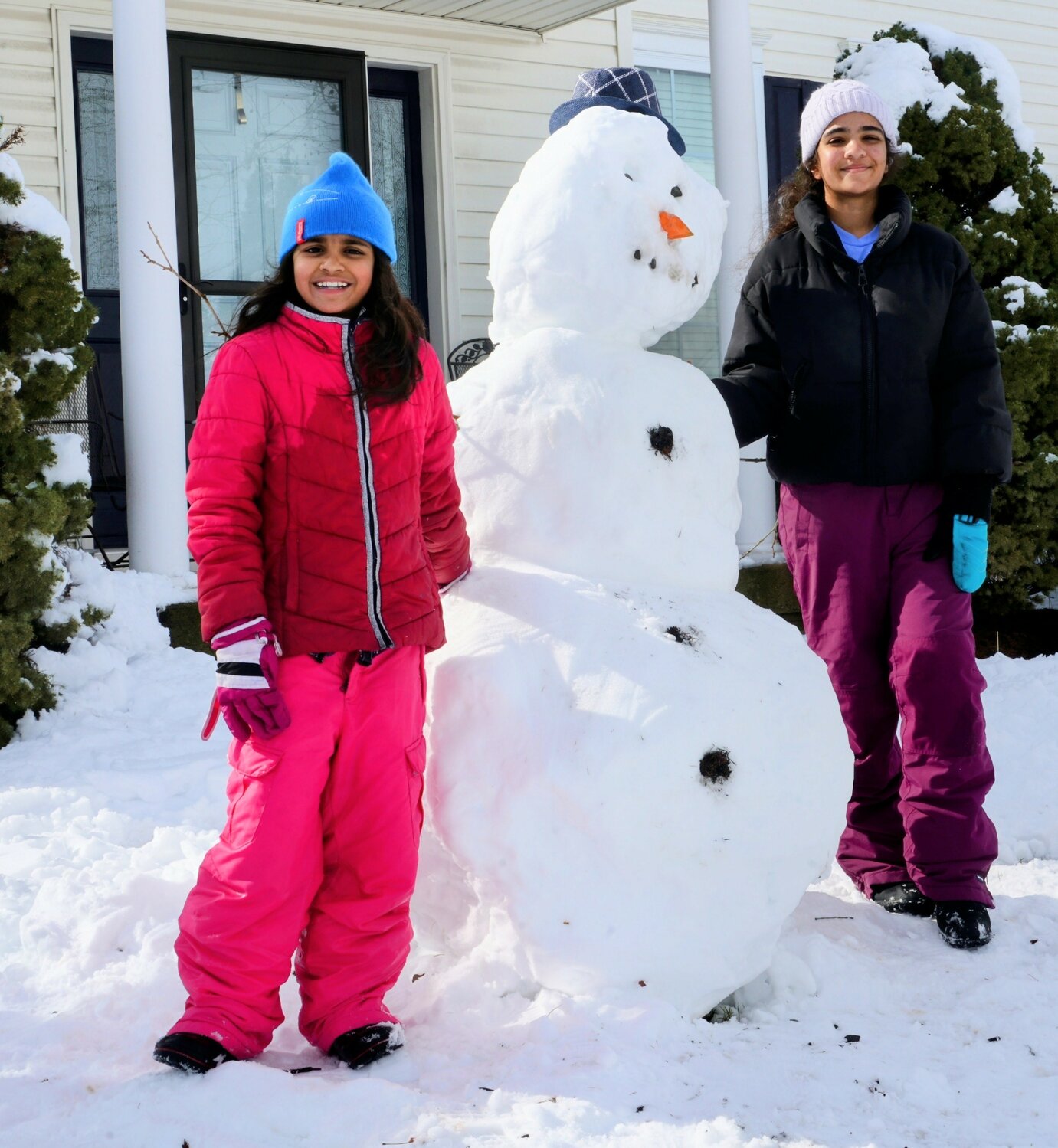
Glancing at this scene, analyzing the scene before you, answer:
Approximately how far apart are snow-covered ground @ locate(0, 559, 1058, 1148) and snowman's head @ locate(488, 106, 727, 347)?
1.14 metres

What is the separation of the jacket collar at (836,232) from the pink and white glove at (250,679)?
68.2 inches

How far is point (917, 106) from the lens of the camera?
6.35 m

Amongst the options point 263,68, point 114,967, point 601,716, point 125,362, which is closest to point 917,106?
point 263,68

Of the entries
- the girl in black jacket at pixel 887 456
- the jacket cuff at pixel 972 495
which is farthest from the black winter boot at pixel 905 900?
the jacket cuff at pixel 972 495

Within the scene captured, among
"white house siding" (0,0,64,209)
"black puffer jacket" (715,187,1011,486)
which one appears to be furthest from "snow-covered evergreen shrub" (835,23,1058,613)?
"white house siding" (0,0,64,209)

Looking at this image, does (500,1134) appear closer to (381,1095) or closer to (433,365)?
(381,1095)

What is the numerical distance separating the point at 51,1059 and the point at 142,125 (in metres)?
4.42

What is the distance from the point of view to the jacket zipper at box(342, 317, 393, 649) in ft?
7.67

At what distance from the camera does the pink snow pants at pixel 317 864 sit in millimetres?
2240

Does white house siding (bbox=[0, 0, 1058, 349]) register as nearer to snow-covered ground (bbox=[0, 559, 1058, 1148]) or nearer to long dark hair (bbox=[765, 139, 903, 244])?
long dark hair (bbox=[765, 139, 903, 244])

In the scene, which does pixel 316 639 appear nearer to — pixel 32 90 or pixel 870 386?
pixel 870 386

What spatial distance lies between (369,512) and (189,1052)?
96cm

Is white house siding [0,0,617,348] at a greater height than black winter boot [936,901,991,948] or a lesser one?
greater

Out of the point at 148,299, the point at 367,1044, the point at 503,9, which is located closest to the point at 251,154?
the point at 503,9
